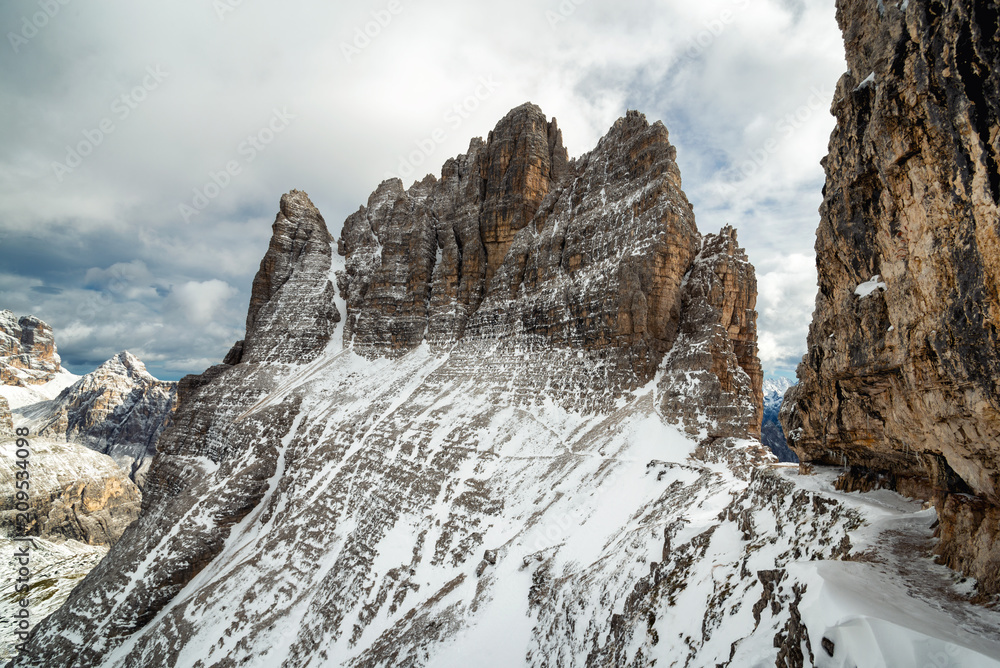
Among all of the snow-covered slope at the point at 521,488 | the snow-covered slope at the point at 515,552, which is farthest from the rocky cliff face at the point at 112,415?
the snow-covered slope at the point at 515,552

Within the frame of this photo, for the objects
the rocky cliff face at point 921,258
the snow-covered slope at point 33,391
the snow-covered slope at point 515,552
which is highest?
the snow-covered slope at point 33,391

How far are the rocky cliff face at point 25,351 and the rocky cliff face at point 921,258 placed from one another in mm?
217424

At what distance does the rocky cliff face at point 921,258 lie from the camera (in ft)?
18.7

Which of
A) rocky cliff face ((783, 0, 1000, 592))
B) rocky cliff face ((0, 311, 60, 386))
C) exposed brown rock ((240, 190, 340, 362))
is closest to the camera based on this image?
rocky cliff face ((783, 0, 1000, 592))

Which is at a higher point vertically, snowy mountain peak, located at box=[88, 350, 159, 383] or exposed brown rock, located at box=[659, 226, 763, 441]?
snowy mountain peak, located at box=[88, 350, 159, 383]

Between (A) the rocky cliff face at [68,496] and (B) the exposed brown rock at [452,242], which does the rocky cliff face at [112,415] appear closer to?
(A) the rocky cliff face at [68,496]

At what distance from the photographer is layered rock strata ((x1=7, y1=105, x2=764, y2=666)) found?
2030cm

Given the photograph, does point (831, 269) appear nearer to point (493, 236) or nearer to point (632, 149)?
point (632, 149)

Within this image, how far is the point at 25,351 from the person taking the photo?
149 metres

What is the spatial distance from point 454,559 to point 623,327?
1868 centimetres

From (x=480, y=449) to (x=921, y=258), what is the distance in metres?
27.3

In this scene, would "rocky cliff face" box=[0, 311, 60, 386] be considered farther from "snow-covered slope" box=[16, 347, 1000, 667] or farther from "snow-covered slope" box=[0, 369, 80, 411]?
"snow-covered slope" box=[16, 347, 1000, 667]

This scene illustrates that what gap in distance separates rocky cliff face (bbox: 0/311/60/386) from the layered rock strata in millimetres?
152911

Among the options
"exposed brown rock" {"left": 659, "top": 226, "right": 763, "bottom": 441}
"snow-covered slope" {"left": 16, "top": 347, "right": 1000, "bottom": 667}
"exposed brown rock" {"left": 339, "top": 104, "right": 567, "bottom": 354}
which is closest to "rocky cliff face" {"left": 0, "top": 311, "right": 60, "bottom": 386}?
"exposed brown rock" {"left": 339, "top": 104, "right": 567, "bottom": 354}
